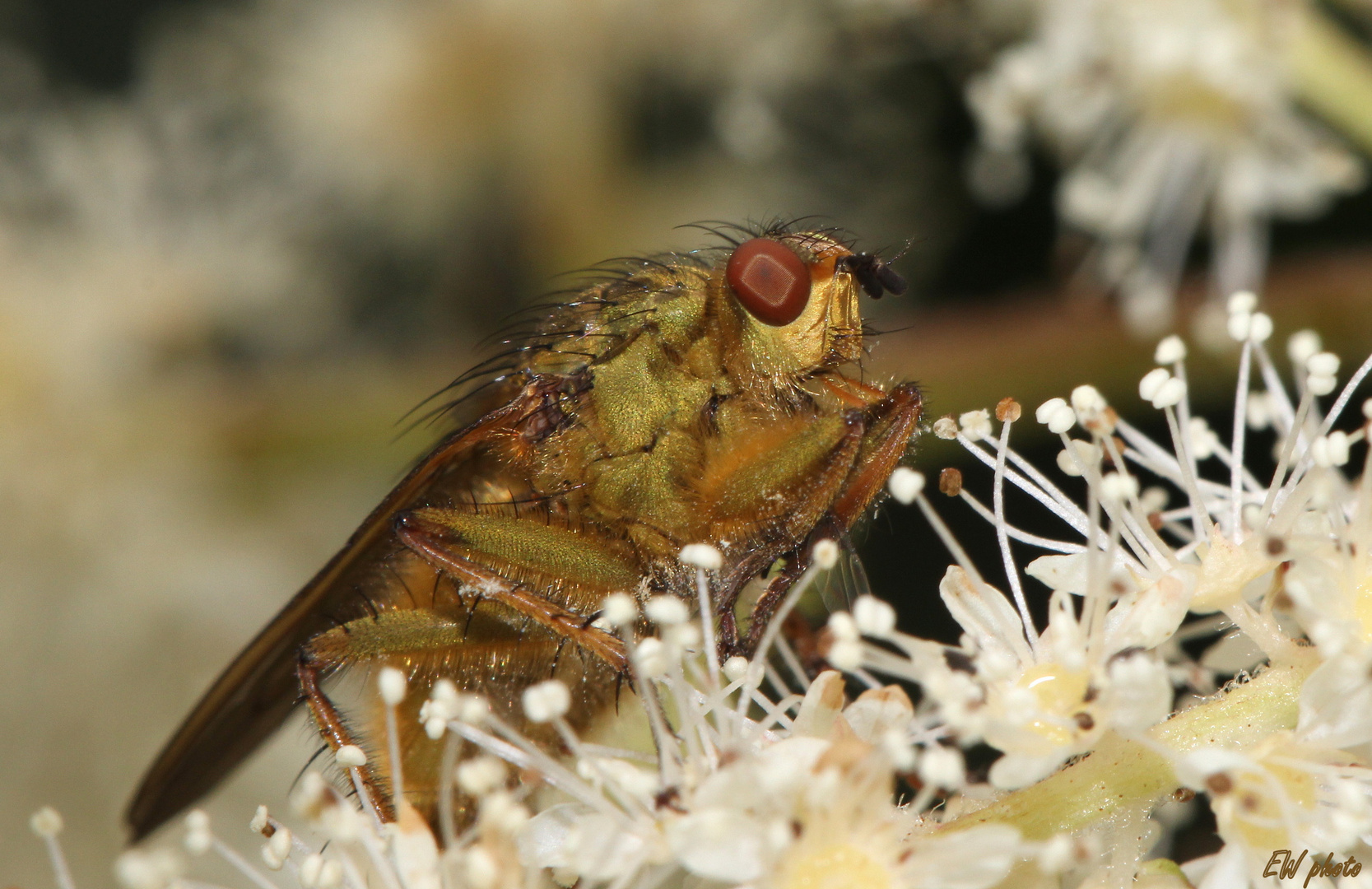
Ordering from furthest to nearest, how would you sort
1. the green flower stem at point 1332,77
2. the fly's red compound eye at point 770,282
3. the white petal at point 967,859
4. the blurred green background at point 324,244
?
the blurred green background at point 324,244 → the green flower stem at point 1332,77 → the fly's red compound eye at point 770,282 → the white petal at point 967,859

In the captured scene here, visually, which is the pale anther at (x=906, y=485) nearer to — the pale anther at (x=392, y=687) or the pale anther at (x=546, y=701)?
the pale anther at (x=546, y=701)

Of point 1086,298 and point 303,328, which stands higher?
point 303,328

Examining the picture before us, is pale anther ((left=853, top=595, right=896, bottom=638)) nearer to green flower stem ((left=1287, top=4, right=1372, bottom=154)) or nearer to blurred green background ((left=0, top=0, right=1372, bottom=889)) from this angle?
blurred green background ((left=0, top=0, right=1372, bottom=889))

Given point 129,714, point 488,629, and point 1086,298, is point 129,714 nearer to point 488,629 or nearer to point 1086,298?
point 488,629

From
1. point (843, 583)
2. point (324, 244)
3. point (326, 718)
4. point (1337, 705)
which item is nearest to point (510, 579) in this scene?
point (326, 718)

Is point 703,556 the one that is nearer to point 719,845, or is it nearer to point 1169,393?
point 719,845

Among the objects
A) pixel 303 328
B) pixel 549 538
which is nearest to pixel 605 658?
pixel 549 538

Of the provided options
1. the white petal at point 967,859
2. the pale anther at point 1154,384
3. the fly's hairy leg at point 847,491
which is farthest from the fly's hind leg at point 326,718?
the pale anther at point 1154,384

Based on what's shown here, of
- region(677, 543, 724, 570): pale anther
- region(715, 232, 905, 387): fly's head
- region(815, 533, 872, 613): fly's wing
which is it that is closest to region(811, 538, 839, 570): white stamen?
region(677, 543, 724, 570): pale anther
